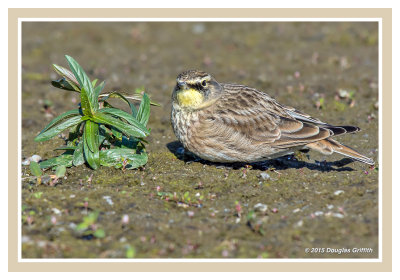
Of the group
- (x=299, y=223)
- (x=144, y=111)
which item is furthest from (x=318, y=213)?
(x=144, y=111)

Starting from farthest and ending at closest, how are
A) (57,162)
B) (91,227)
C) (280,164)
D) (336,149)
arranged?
(280,164)
(336,149)
(57,162)
(91,227)

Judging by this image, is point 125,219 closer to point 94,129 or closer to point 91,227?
point 91,227

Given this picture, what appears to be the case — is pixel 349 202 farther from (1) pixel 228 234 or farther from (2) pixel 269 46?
(2) pixel 269 46

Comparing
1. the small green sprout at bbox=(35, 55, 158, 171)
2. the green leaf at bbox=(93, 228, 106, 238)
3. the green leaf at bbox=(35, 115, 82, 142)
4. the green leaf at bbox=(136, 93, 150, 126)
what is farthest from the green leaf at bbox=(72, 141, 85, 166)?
the green leaf at bbox=(93, 228, 106, 238)

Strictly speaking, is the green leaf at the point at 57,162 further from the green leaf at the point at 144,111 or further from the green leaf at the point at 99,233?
the green leaf at the point at 99,233

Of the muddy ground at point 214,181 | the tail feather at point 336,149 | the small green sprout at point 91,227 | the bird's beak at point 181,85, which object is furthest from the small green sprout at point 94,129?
the tail feather at point 336,149

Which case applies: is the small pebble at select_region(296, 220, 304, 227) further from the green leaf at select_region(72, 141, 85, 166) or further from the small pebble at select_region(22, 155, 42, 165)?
the small pebble at select_region(22, 155, 42, 165)
